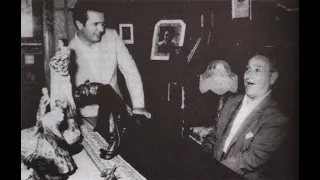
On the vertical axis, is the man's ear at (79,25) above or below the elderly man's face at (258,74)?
above

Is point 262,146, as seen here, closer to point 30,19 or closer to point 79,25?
point 79,25

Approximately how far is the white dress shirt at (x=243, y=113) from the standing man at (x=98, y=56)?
59 cm

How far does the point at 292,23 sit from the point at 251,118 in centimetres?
72

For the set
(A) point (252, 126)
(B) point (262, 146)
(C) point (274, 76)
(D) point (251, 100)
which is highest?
(C) point (274, 76)

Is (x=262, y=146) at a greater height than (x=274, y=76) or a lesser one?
lesser

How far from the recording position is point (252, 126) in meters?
2.79

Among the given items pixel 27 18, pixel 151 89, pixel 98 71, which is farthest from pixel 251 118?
pixel 27 18

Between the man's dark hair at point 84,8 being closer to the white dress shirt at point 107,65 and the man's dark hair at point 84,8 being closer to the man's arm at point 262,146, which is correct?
the white dress shirt at point 107,65

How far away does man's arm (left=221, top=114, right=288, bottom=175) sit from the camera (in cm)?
277

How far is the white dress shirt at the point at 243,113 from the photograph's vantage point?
281 centimetres

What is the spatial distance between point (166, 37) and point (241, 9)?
555mm

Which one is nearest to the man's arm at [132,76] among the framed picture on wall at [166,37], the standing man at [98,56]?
the standing man at [98,56]

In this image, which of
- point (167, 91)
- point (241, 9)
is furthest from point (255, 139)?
point (241, 9)

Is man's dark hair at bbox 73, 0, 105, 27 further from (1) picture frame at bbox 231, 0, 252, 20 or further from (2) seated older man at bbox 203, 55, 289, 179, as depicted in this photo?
(2) seated older man at bbox 203, 55, 289, 179
